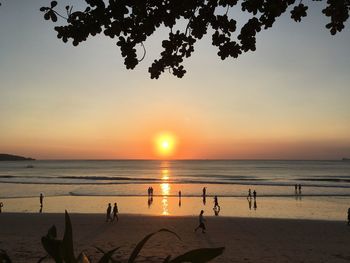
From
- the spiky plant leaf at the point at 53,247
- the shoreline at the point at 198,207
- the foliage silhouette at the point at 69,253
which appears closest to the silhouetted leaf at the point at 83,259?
the foliage silhouette at the point at 69,253

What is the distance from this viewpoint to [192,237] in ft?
63.7

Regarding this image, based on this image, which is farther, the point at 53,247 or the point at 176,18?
the point at 176,18

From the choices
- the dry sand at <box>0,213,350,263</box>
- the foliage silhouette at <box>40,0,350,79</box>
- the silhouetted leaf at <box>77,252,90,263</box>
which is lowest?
the dry sand at <box>0,213,350,263</box>

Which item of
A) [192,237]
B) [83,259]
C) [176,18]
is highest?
[176,18]

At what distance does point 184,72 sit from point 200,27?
0.54m

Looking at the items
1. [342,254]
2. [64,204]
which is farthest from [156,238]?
[64,204]

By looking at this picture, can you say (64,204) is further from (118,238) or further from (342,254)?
(342,254)

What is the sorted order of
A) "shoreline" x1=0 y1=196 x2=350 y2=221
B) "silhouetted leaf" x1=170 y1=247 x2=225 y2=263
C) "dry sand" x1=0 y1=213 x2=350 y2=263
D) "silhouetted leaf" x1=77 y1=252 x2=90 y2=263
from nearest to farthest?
"silhouetted leaf" x1=170 y1=247 x2=225 y2=263 → "silhouetted leaf" x1=77 y1=252 x2=90 y2=263 → "dry sand" x1=0 y1=213 x2=350 y2=263 → "shoreline" x1=0 y1=196 x2=350 y2=221

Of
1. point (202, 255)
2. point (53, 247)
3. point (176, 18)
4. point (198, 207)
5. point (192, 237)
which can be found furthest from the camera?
point (198, 207)

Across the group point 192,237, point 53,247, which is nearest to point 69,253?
point 53,247

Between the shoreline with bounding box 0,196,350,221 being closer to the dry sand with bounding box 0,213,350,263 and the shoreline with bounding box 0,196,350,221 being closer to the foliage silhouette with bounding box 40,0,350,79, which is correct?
the dry sand with bounding box 0,213,350,263

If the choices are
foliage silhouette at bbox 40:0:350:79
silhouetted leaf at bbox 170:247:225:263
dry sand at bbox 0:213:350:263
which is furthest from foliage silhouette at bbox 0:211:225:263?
dry sand at bbox 0:213:350:263

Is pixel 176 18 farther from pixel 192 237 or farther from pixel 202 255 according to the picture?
pixel 192 237

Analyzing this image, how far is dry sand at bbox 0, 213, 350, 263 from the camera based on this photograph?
15422 millimetres
